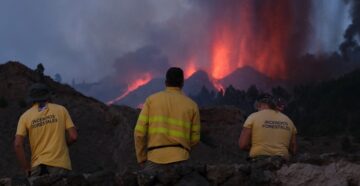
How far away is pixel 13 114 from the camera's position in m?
33.9

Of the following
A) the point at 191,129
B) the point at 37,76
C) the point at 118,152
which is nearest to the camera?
the point at 191,129

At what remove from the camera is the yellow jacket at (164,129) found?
868 centimetres

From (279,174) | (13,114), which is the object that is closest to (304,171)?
(279,174)

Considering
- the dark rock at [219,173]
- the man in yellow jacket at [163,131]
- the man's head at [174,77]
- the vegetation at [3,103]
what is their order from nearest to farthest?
the dark rock at [219,173]
the man in yellow jacket at [163,131]
the man's head at [174,77]
the vegetation at [3,103]

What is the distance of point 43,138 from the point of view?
9117 mm

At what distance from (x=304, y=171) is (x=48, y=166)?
11.1 ft

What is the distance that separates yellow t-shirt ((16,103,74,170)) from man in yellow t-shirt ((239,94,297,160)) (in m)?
2.50

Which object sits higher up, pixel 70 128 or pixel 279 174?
pixel 70 128

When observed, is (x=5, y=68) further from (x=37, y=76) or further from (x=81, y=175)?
(x=81, y=175)

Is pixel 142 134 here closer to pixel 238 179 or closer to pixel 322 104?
pixel 238 179

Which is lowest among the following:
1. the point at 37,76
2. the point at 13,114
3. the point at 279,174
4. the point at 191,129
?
the point at 279,174

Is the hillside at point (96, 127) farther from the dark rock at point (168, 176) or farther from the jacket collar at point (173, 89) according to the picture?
the dark rock at point (168, 176)

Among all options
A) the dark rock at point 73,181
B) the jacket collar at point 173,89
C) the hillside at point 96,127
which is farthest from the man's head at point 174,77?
the hillside at point 96,127

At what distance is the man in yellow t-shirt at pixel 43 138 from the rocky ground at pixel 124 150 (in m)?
0.89
